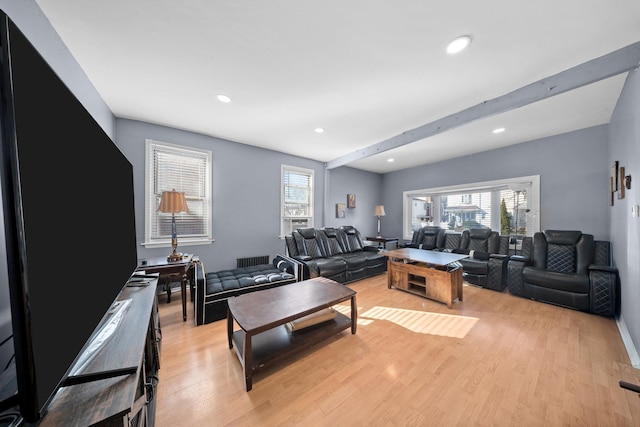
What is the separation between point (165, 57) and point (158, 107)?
43.2 inches

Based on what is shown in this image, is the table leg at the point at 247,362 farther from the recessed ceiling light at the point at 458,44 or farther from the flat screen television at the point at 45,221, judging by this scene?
the recessed ceiling light at the point at 458,44

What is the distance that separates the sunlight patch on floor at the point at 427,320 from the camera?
2.35 m

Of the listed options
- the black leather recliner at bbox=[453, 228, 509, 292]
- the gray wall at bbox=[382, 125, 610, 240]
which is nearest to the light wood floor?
the black leather recliner at bbox=[453, 228, 509, 292]

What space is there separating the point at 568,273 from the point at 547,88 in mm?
2444

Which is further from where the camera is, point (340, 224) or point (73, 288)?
point (340, 224)

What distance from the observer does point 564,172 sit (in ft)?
11.7

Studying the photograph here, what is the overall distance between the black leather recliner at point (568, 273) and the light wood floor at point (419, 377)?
25 cm

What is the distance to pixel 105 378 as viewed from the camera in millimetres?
865

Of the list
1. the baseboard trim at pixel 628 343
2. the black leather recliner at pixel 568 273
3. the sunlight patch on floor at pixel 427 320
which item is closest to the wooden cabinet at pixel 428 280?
the sunlight patch on floor at pixel 427 320

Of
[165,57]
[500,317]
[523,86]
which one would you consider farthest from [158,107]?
[500,317]

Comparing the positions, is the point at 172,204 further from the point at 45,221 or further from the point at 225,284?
the point at 45,221

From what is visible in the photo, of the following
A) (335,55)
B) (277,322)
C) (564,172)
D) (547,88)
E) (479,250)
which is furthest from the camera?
(479,250)

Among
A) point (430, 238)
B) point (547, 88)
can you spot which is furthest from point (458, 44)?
point (430, 238)

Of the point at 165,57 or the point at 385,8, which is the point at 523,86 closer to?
the point at 385,8
